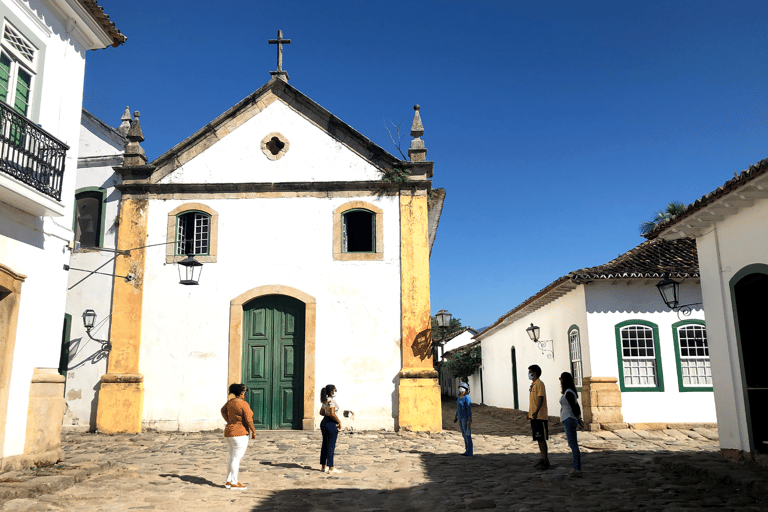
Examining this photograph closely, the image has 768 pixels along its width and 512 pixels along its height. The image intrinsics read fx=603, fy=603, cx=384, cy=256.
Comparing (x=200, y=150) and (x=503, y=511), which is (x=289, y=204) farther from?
(x=503, y=511)

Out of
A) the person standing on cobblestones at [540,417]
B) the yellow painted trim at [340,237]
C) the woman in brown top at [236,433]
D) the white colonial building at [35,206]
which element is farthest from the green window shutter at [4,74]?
the person standing on cobblestones at [540,417]

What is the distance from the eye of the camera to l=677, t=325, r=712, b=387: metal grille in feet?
45.1

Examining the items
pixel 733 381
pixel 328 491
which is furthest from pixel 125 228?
pixel 733 381

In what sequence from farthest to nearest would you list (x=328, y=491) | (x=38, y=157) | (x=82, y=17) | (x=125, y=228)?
(x=125, y=228) → (x=82, y=17) → (x=38, y=157) → (x=328, y=491)

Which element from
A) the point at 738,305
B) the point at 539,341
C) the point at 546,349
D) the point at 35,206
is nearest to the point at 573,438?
the point at 738,305

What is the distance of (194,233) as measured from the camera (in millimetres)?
13852

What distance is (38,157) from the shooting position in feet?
26.4

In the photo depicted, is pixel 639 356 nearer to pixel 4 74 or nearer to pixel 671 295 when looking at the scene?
pixel 671 295

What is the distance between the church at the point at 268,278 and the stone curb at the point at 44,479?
→ 4769 mm

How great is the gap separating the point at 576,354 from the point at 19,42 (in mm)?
12957

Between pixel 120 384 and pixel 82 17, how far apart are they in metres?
7.48

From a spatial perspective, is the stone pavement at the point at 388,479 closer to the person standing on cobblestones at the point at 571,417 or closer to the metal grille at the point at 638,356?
the person standing on cobblestones at the point at 571,417

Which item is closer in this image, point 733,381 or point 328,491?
point 328,491

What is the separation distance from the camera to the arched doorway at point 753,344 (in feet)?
26.3
